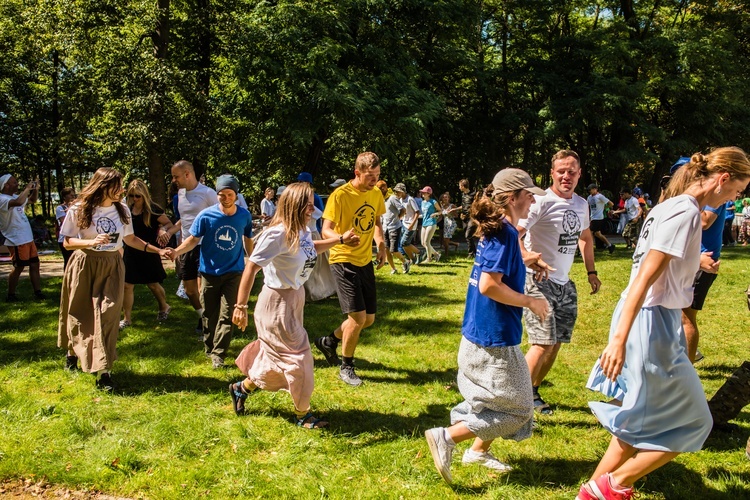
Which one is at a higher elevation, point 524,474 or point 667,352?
point 667,352

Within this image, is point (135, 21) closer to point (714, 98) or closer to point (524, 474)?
point (524, 474)

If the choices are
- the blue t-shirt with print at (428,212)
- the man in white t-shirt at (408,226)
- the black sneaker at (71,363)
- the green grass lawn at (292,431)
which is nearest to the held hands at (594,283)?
the green grass lawn at (292,431)

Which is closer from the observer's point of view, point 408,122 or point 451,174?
point 408,122

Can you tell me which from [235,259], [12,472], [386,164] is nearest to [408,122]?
[386,164]

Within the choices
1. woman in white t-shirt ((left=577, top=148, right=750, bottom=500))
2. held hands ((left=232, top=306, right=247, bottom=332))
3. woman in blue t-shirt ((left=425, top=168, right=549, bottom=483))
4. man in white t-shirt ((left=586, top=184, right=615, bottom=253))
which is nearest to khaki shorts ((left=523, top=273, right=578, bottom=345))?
woman in blue t-shirt ((left=425, top=168, right=549, bottom=483))

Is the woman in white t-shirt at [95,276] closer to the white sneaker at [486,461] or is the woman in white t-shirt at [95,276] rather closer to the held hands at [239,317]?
the held hands at [239,317]

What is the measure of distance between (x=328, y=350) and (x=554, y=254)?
2.53 m

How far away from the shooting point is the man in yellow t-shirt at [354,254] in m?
5.36

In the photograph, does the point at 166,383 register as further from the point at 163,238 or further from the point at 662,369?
the point at 662,369

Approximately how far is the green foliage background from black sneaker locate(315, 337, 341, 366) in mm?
11643

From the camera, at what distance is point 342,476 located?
3.73m

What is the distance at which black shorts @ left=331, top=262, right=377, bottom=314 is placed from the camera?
536 cm

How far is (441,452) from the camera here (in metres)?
3.45

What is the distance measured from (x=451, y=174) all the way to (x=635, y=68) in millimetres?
8853
